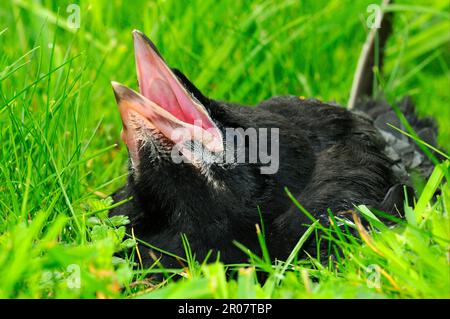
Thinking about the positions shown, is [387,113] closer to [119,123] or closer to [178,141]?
[119,123]

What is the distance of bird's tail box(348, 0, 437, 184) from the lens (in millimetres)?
3100

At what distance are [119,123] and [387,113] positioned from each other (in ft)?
3.82

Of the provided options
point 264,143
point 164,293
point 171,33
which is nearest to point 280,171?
point 264,143

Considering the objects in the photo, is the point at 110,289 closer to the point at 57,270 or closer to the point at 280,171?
the point at 57,270

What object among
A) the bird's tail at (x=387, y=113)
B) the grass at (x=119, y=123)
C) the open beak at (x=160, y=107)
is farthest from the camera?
the bird's tail at (x=387, y=113)

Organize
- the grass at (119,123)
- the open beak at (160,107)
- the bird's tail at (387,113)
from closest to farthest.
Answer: the grass at (119,123) < the open beak at (160,107) < the bird's tail at (387,113)

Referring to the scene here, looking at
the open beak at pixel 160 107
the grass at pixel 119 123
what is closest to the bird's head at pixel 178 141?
the open beak at pixel 160 107

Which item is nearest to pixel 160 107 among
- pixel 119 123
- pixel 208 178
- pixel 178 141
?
pixel 178 141

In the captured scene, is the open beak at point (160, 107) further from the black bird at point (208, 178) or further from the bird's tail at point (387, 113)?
the bird's tail at point (387, 113)

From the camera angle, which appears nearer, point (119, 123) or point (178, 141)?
point (178, 141)

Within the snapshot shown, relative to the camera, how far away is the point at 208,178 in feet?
7.48

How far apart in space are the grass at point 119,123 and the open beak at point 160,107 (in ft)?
0.87

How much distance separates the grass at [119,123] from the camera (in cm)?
174
